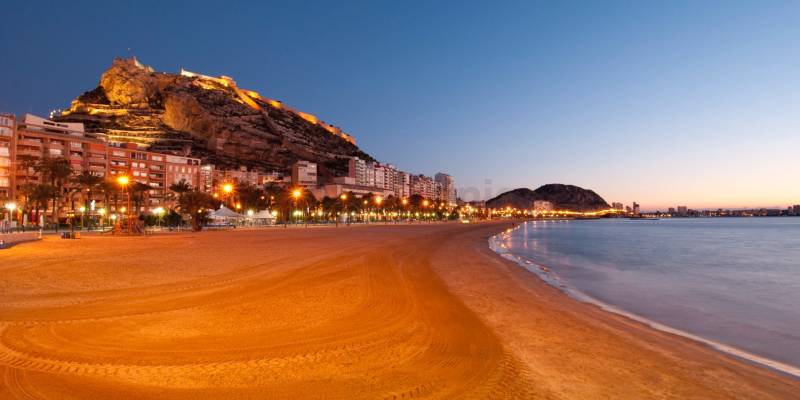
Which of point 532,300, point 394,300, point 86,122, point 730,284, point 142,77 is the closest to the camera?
point 394,300

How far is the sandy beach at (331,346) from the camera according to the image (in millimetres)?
5691

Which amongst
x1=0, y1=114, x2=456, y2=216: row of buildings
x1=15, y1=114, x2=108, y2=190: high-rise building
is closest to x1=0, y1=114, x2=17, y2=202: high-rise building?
x1=0, y1=114, x2=456, y2=216: row of buildings

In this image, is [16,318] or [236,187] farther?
[236,187]

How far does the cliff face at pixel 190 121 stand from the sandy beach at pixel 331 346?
14346cm

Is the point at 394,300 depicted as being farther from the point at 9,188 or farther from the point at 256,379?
the point at 9,188

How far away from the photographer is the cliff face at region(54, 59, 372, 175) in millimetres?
151250

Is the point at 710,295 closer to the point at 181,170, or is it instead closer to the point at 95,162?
→ the point at 95,162

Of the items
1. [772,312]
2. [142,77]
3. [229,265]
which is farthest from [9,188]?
[142,77]

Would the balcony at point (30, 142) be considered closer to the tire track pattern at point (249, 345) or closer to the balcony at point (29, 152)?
the balcony at point (29, 152)

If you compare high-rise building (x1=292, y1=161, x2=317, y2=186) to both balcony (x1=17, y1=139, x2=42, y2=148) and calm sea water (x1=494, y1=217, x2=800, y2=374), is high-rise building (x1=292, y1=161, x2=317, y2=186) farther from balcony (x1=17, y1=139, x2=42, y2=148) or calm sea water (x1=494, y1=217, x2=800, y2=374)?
calm sea water (x1=494, y1=217, x2=800, y2=374)

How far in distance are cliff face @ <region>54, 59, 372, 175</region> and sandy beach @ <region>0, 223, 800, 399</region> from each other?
143 m

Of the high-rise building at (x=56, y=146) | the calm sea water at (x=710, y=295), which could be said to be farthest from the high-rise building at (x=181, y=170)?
the calm sea water at (x=710, y=295)

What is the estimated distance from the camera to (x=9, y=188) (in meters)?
76.9

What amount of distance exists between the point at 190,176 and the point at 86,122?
214 feet
